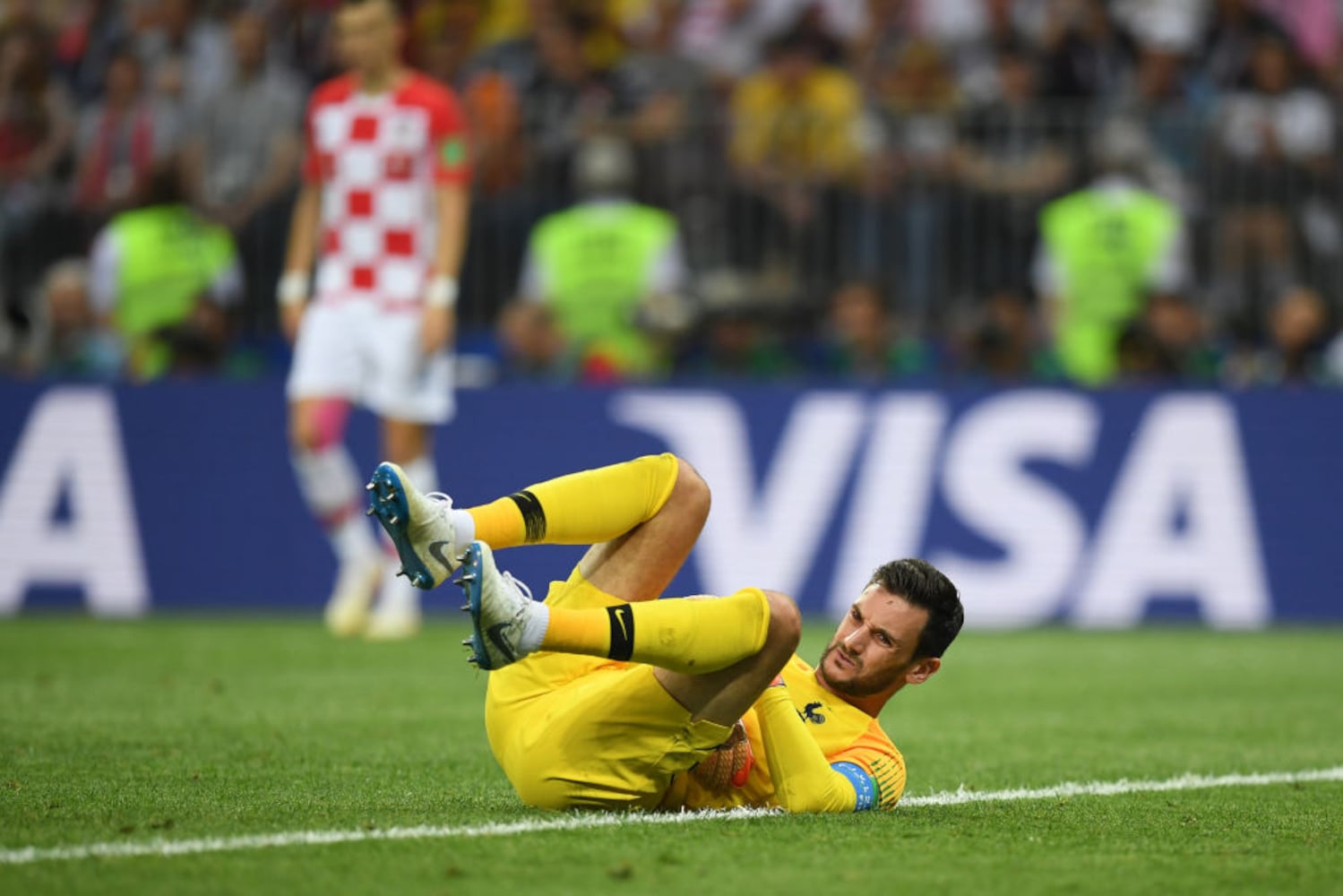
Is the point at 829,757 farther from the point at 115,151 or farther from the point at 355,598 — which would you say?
the point at 115,151

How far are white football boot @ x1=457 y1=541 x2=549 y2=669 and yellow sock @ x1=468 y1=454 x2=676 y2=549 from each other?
521 mm

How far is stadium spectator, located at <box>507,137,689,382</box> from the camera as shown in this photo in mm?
13367

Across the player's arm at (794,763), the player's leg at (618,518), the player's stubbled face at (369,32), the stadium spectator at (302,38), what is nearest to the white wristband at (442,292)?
the player's stubbled face at (369,32)

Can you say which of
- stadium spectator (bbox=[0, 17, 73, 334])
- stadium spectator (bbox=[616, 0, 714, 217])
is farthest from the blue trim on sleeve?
stadium spectator (bbox=[0, 17, 73, 334])

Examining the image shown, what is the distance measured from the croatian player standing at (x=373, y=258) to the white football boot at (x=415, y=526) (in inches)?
211

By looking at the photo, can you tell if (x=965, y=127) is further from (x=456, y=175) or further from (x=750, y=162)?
(x=456, y=175)

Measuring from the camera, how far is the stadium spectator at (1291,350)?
12.7 metres

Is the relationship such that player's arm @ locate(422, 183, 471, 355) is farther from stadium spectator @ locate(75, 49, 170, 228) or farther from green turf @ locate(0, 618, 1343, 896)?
stadium spectator @ locate(75, 49, 170, 228)

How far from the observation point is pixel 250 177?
44.7 feet

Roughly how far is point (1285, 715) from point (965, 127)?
5762 millimetres

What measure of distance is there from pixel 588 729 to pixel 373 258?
19.6 ft

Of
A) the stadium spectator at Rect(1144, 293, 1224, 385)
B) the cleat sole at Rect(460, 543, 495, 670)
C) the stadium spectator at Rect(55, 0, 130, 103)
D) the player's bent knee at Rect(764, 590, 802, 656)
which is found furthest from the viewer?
the stadium spectator at Rect(55, 0, 130, 103)

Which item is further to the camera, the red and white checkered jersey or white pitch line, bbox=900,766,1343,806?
the red and white checkered jersey

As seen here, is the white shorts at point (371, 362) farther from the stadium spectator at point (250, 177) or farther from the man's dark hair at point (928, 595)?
the man's dark hair at point (928, 595)
